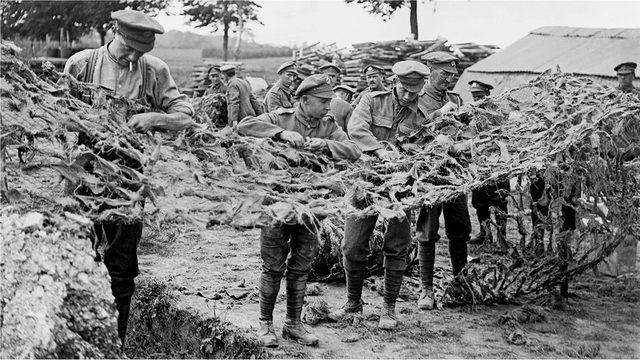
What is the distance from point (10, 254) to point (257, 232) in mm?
5765

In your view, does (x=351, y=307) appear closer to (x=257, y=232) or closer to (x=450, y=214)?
(x=450, y=214)

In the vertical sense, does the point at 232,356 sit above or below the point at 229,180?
below

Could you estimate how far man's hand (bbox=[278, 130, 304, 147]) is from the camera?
543 centimetres

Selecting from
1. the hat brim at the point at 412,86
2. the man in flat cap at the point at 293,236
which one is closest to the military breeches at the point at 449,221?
the hat brim at the point at 412,86

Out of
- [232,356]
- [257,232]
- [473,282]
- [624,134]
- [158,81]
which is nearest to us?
[158,81]

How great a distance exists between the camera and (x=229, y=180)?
14.6ft

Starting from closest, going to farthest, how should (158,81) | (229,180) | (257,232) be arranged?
(229,180) < (158,81) < (257,232)

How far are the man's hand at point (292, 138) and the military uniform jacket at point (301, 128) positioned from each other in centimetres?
5

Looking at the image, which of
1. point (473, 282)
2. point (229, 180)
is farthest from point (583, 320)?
point (229, 180)

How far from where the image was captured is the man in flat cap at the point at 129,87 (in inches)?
182

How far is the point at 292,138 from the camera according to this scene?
17.9 ft

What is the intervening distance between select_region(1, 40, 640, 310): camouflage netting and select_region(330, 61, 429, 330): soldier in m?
0.19

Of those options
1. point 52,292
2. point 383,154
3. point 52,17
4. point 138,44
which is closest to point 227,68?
point 383,154

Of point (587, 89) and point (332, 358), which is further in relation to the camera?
point (587, 89)
